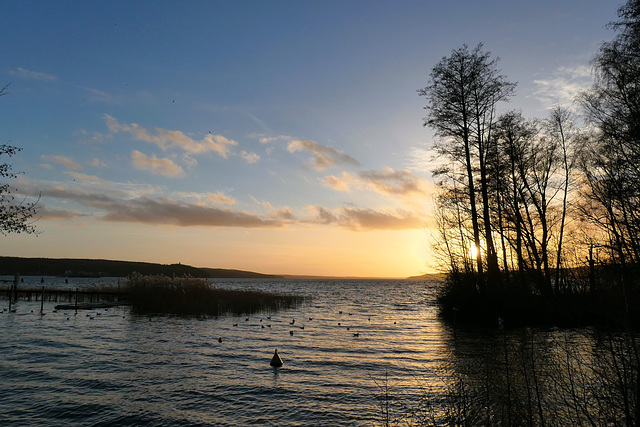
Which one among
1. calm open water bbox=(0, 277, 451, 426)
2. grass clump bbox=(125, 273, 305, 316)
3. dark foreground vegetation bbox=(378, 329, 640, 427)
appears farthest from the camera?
grass clump bbox=(125, 273, 305, 316)

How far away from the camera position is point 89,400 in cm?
1163

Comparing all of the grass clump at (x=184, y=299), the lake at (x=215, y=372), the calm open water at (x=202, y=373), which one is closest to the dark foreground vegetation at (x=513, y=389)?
the lake at (x=215, y=372)

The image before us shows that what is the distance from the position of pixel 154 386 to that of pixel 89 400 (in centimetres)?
192

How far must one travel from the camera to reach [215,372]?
49.2ft

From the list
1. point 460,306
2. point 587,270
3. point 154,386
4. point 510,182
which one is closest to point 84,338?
point 154,386

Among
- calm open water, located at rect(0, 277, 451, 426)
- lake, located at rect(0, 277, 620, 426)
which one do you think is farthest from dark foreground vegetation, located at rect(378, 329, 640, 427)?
calm open water, located at rect(0, 277, 451, 426)

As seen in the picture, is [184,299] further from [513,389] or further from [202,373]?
[513,389]

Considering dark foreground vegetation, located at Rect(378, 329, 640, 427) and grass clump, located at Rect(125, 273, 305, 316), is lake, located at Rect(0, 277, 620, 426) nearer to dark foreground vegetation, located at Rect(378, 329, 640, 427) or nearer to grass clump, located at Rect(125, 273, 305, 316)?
dark foreground vegetation, located at Rect(378, 329, 640, 427)

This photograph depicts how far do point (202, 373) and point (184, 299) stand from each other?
84.8 ft

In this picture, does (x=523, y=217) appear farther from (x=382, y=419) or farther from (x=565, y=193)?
(x=382, y=419)

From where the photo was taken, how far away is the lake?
10586 mm

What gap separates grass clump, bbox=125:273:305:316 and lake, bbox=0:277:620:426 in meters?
9.43

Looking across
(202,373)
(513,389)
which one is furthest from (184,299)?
(513,389)

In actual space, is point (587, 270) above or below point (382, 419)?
above
